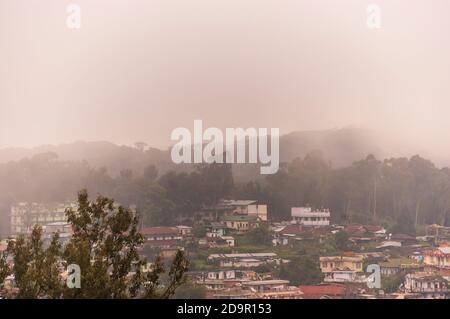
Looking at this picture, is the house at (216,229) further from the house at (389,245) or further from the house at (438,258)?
the house at (438,258)

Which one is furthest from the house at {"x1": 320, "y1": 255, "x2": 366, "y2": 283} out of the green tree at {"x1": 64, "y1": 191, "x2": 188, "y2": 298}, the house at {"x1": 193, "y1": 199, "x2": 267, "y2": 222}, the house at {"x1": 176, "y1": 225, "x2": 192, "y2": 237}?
the green tree at {"x1": 64, "y1": 191, "x2": 188, "y2": 298}

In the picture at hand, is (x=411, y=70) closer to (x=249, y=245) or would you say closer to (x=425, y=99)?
(x=425, y=99)

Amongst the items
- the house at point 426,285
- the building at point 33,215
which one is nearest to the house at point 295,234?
the house at point 426,285

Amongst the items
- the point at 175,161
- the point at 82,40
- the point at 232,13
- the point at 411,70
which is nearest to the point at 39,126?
the point at 82,40

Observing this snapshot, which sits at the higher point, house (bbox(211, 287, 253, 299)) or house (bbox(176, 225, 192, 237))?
house (bbox(176, 225, 192, 237))

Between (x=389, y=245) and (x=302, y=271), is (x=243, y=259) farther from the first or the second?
(x=389, y=245)

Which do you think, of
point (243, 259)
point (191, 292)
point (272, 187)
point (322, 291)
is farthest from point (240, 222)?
point (322, 291)

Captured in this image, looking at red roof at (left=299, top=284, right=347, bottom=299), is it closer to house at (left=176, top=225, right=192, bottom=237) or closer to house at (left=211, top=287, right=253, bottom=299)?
house at (left=211, top=287, right=253, bottom=299)

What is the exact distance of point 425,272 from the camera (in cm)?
713

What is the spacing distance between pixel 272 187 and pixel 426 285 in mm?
2284
